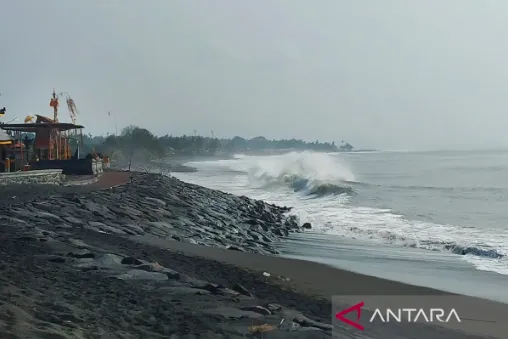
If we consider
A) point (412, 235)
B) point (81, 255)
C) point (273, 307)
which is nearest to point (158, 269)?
point (81, 255)

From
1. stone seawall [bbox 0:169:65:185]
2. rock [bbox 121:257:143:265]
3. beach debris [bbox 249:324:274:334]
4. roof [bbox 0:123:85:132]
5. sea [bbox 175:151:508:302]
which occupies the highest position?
roof [bbox 0:123:85:132]

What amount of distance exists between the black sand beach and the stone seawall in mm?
3780

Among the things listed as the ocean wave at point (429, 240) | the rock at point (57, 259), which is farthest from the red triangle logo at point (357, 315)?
the ocean wave at point (429, 240)

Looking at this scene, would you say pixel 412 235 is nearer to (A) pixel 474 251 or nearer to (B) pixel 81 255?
(A) pixel 474 251

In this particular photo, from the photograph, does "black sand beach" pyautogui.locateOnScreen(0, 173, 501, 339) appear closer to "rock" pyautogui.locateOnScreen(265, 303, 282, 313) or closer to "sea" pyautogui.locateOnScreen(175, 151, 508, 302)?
"rock" pyautogui.locateOnScreen(265, 303, 282, 313)

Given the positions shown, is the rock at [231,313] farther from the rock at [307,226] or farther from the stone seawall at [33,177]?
the stone seawall at [33,177]

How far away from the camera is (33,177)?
70.3ft

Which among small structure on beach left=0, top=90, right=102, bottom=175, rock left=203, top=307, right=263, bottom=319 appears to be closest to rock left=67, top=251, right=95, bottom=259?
rock left=203, top=307, right=263, bottom=319

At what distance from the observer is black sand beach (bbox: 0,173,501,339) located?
5.59 meters

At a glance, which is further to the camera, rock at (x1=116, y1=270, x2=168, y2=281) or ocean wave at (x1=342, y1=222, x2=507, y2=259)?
ocean wave at (x1=342, y1=222, x2=507, y2=259)

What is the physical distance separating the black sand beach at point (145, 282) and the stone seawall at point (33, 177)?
12.4 ft

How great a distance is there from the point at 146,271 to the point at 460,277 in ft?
23.4

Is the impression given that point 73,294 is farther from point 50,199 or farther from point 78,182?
point 78,182

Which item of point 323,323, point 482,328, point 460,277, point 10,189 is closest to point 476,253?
point 460,277
